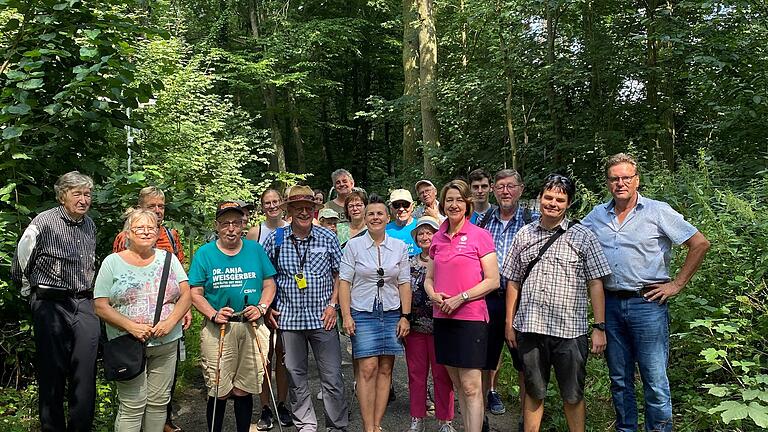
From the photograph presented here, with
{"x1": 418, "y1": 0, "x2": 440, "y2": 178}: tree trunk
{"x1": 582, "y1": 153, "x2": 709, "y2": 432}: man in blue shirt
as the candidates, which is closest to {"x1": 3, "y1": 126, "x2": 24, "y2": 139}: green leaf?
{"x1": 582, "y1": 153, "x2": 709, "y2": 432}: man in blue shirt

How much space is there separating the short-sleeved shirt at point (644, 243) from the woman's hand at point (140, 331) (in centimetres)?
296

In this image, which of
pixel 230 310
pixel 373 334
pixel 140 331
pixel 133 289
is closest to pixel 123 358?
pixel 140 331

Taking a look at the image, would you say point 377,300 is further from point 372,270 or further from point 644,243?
point 644,243

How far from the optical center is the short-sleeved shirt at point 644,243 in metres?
3.74

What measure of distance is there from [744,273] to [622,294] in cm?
112

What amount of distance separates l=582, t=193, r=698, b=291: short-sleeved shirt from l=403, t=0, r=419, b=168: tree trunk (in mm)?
10505

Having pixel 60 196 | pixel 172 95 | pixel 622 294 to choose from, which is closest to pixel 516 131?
pixel 172 95

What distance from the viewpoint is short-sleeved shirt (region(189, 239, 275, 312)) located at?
4102mm

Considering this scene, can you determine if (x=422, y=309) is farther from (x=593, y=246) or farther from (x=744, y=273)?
(x=744, y=273)

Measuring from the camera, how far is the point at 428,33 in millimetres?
13164

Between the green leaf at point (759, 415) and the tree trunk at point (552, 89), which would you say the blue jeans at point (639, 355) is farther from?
the tree trunk at point (552, 89)

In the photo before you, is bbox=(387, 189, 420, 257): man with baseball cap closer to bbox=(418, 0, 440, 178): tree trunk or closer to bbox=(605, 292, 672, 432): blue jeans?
bbox=(605, 292, 672, 432): blue jeans

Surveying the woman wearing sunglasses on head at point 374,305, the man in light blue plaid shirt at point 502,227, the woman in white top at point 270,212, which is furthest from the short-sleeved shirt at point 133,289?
the man in light blue plaid shirt at point 502,227

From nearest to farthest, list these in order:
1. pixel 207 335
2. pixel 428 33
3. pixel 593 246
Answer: pixel 593 246 → pixel 207 335 → pixel 428 33
